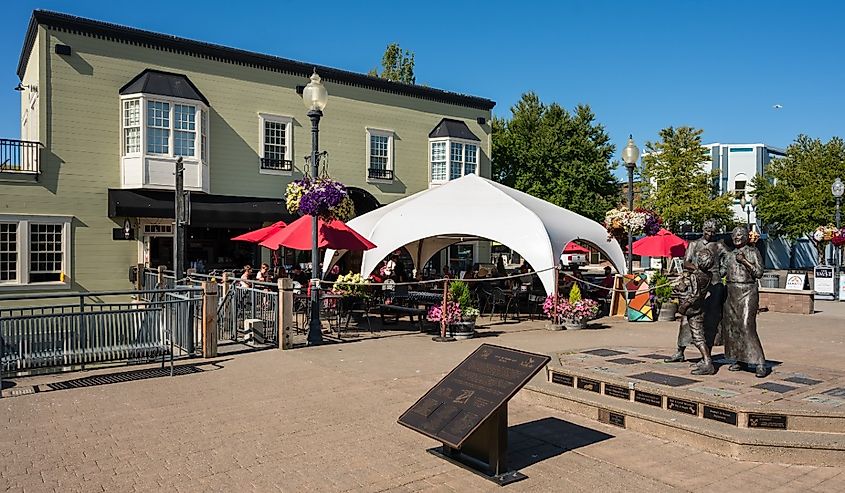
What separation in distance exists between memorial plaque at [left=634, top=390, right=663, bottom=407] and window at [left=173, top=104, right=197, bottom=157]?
1792 cm

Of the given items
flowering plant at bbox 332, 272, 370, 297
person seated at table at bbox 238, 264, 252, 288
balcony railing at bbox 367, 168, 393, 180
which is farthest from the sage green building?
flowering plant at bbox 332, 272, 370, 297

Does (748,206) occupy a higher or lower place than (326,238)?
higher

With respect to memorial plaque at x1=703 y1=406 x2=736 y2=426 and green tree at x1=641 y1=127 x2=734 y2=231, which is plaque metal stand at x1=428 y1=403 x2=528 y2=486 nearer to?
memorial plaque at x1=703 y1=406 x2=736 y2=426

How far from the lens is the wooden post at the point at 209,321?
36.9 feet

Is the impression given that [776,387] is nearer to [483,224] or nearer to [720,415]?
[720,415]

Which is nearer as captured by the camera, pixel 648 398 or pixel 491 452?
pixel 491 452

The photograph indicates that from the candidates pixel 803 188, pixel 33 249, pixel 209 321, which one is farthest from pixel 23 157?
pixel 803 188

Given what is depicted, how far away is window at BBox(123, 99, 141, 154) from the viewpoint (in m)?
21.0

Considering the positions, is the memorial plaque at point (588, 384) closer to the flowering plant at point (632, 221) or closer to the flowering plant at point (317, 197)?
the flowering plant at point (317, 197)

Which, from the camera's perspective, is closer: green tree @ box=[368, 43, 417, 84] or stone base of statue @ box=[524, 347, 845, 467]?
stone base of statue @ box=[524, 347, 845, 467]

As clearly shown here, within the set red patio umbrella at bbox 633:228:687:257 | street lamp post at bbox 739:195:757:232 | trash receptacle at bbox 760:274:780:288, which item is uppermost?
street lamp post at bbox 739:195:757:232

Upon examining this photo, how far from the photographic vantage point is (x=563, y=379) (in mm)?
8375

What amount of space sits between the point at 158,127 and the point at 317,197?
10775 millimetres

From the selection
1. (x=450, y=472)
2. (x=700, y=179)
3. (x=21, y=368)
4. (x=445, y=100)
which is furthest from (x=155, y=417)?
(x=700, y=179)
